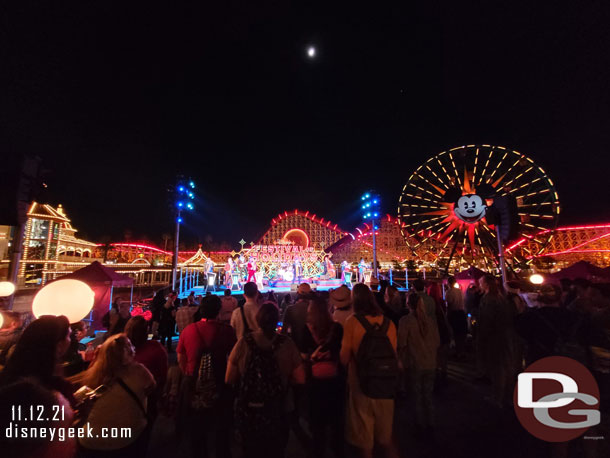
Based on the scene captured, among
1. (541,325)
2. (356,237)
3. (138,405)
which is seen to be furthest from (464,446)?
(356,237)

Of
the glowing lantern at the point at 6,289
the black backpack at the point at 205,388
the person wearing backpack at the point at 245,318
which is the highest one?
the glowing lantern at the point at 6,289

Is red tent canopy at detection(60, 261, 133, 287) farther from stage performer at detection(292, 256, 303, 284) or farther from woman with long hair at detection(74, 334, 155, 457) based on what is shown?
stage performer at detection(292, 256, 303, 284)

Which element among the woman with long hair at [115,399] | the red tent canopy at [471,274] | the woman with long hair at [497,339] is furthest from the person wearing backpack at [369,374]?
the red tent canopy at [471,274]

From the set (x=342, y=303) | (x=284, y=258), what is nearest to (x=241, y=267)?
(x=284, y=258)

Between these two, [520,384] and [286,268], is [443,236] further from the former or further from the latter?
[520,384]

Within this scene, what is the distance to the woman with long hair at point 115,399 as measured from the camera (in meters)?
1.80

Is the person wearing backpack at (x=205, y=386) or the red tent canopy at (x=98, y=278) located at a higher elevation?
the red tent canopy at (x=98, y=278)

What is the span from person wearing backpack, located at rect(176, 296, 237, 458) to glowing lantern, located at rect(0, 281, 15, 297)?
5.05m

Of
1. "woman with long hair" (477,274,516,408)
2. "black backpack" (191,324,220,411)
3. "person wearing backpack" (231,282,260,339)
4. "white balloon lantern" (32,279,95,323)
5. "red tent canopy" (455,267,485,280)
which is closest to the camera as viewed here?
"black backpack" (191,324,220,411)

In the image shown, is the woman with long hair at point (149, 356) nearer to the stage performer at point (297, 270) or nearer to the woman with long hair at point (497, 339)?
the woman with long hair at point (497, 339)

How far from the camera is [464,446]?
2.91 m

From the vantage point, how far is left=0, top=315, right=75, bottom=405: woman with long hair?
5.02ft

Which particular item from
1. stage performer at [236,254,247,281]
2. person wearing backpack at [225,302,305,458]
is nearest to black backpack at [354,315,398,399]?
person wearing backpack at [225,302,305,458]

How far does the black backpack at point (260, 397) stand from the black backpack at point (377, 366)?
2.50 ft
